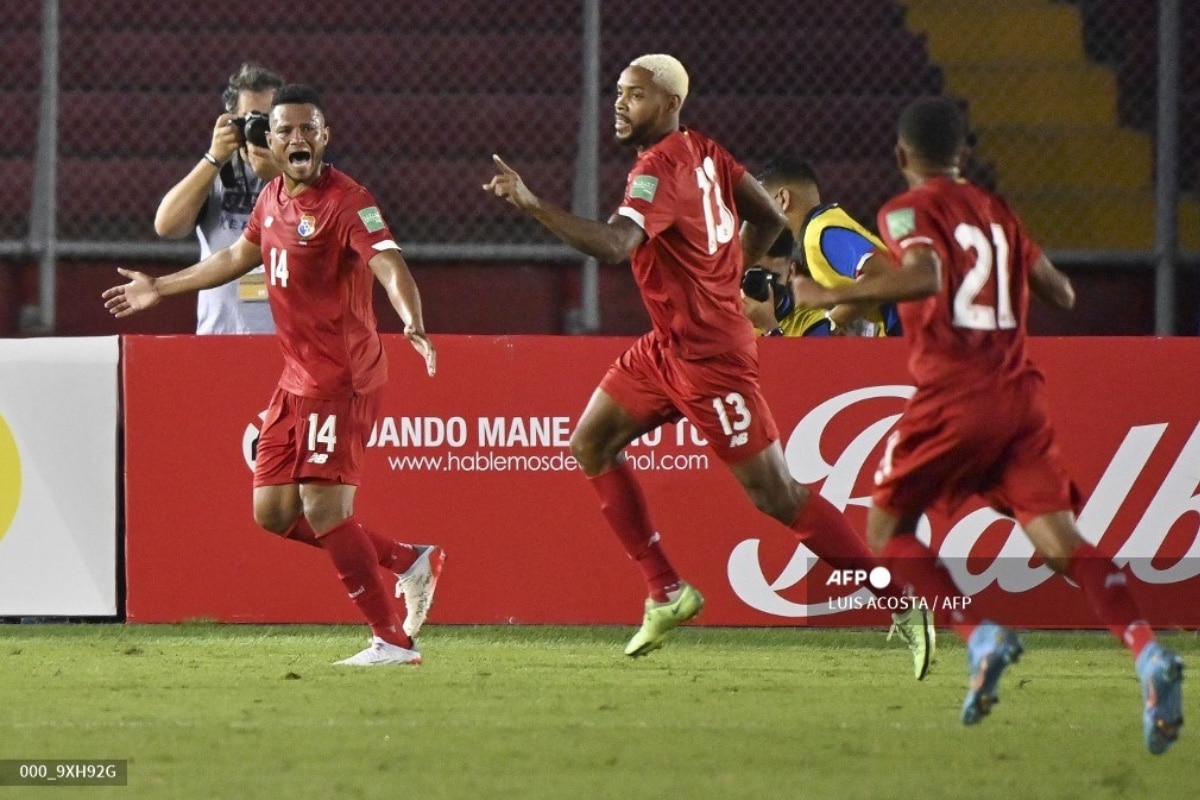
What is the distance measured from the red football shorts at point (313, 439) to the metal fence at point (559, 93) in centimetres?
451

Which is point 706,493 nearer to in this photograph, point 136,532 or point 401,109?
point 136,532

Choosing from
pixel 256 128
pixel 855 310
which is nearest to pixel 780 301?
pixel 855 310

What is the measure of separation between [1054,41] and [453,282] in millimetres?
4093

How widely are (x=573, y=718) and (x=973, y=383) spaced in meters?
1.46

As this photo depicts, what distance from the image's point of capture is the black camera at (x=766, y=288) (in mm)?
8234

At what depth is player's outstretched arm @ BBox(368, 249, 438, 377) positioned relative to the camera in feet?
21.0

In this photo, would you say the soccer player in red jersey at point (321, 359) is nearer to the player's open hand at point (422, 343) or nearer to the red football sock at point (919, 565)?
the player's open hand at point (422, 343)

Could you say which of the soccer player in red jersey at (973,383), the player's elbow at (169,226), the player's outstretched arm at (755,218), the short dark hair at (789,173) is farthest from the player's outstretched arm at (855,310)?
the player's elbow at (169,226)

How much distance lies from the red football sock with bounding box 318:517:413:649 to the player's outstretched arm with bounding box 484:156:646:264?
4.35ft

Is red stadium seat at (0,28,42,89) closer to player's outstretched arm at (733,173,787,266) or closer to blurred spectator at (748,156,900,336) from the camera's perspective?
blurred spectator at (748,156,900,336)

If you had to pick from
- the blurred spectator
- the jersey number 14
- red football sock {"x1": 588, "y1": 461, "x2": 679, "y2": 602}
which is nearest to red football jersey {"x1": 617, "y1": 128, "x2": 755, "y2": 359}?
red football sock {"x1": 588, "y1": 461, "x2": 679, "y2": 602}

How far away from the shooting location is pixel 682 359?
6.73m

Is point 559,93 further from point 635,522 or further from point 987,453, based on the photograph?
point 987,453

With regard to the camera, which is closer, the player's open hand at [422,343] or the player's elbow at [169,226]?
the player's open hand at [422,343]
